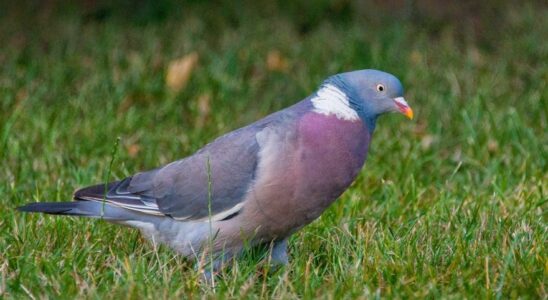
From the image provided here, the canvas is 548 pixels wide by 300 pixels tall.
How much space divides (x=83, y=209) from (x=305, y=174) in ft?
2.91

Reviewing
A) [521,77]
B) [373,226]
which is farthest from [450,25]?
[373,226]

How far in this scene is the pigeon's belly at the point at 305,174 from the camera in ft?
12.4

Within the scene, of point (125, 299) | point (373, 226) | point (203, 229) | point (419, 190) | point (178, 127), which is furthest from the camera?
point (178, 127)

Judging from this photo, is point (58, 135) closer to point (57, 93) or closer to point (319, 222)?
point (57, 93)

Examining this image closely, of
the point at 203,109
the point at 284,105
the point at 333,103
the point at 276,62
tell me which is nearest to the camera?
the point at 333,103

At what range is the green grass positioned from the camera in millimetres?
3605

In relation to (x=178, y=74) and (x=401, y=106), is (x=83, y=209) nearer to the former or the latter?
(x=401, y=106)

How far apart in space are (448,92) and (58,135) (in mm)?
2232

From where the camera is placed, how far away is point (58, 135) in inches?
217

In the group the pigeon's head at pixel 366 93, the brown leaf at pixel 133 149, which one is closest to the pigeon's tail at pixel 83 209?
the pigeon's head at pixel 366 93

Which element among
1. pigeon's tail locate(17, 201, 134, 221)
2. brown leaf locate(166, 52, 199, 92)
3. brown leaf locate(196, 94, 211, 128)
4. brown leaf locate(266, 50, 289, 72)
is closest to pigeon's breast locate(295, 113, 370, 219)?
pigeon's tail locate(17, 201, 134, 221)

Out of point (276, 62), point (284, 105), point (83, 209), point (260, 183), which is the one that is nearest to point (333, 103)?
point (260, 183)

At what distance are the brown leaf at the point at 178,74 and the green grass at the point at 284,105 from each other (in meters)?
0.05

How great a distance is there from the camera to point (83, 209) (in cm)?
409
